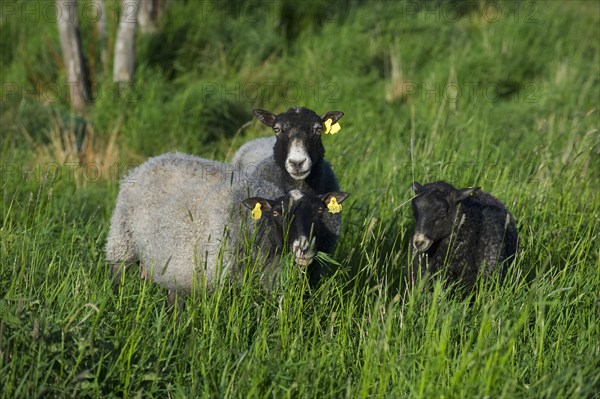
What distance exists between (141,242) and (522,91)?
736cm

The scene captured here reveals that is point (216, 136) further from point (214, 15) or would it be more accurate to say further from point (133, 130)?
point (214, 15)

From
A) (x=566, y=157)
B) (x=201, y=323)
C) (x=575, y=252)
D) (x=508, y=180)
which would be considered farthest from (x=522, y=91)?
(x=201, y=323)

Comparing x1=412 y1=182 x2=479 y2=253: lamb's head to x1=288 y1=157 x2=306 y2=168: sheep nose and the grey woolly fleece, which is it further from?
x1=288 y1=157 x2=306 y2=168: sheep nose

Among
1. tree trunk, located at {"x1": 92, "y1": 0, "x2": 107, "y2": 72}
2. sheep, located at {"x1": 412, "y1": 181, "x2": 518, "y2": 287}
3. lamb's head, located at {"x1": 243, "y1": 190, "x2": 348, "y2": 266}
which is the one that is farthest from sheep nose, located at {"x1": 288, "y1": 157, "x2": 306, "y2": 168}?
tree trunk, located at {"x1": 92, "y1": 0, "x2": 107, "y2": 72}

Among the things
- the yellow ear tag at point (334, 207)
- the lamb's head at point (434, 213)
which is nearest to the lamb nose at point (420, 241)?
the lamb's head at point (434, 213)

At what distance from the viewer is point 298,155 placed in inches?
270

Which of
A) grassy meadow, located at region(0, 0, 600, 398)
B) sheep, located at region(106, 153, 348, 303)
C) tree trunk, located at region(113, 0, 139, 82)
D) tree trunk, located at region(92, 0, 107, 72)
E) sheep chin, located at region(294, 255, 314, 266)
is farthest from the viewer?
tree trunk, located at region(92, 0, 107, 72)

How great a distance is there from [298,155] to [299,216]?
1.23m

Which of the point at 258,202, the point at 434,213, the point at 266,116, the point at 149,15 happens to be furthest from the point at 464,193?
the point at 149,15

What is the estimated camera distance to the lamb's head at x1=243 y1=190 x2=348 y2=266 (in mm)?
5492

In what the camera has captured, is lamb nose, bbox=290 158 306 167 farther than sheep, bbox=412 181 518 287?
Yes

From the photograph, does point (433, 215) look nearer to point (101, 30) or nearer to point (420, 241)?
point (420, 241)

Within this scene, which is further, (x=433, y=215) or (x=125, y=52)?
(x=125, y=52)

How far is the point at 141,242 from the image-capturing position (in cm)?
654
